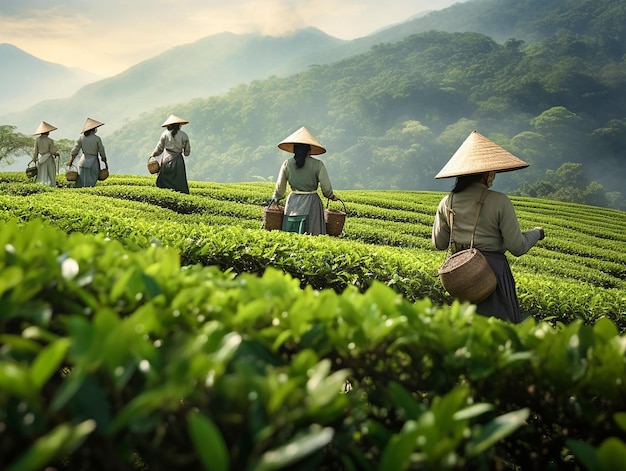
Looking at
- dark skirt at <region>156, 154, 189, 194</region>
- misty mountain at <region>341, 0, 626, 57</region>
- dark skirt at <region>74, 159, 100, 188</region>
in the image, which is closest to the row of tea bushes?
dark skirt at <region>156, 154, 189, 194</region>

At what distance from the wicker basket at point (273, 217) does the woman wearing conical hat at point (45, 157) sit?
902 centimetres

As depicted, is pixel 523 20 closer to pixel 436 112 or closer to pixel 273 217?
pixel 436 112

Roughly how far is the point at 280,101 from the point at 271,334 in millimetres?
87455

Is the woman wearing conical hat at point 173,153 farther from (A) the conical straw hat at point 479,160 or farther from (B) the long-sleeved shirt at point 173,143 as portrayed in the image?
(A) the conical straw hat at point 479,160

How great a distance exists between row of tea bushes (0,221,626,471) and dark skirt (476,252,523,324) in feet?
7.32

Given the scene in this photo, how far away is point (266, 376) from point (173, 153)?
39.6 ft

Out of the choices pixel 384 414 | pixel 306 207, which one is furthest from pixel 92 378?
pixel 306 207

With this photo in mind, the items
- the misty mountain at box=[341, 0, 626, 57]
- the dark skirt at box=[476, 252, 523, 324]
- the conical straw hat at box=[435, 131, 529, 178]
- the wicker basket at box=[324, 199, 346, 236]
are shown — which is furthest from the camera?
the misty mountain at box=[341, 0, 626, 57]

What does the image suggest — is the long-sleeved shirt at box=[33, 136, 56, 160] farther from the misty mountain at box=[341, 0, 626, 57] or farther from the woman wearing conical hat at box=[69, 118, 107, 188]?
the misty mountain at box=[341, 0, 626, 57]

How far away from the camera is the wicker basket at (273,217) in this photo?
23.9 feet

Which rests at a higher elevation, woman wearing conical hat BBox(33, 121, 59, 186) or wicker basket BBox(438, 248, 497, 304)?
woman wearing conical hat BBox(33, 121, 59, 186)

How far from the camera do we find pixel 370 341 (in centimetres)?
166

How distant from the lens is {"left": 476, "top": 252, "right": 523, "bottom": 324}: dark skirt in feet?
13.8

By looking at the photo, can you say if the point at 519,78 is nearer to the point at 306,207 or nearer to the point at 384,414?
the point at 306,207
